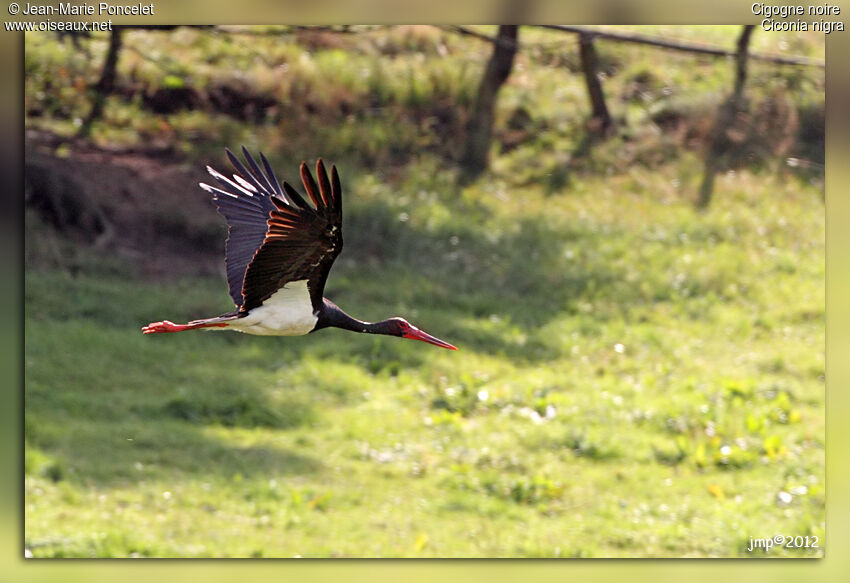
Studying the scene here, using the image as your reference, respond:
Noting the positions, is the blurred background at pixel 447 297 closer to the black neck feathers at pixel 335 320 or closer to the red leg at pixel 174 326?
the black neck feathers at pixel 335 320

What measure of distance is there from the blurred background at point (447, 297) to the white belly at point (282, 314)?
5195 millimetres

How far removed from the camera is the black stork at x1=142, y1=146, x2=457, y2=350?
5195mm

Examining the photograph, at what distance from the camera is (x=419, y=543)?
442 inches

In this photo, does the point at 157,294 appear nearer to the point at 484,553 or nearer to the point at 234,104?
the point at 234,104

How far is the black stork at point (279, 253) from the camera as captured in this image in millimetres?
5195

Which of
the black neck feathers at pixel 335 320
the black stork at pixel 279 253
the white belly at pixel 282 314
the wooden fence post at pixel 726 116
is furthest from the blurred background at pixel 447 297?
the white belly at pixel 282 314

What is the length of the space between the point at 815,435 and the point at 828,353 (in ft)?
4.72

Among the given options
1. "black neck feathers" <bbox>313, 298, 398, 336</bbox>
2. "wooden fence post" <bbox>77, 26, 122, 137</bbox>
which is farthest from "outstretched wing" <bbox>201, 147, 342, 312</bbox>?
"wooden fence post" <bbox>77, 26, 122, 137</bbox>

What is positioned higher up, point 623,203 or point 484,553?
point 623,203

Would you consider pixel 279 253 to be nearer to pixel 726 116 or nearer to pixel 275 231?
pixel 275 231

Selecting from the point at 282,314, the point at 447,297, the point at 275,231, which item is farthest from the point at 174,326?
the point at 447,297

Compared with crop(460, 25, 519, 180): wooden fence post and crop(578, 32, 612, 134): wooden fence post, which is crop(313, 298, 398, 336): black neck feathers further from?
crop(578, 32, 612, 134): wooden fence post

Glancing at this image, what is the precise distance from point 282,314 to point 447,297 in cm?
784

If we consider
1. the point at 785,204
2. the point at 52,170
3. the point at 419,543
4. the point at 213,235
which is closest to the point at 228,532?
the point at 419,543
